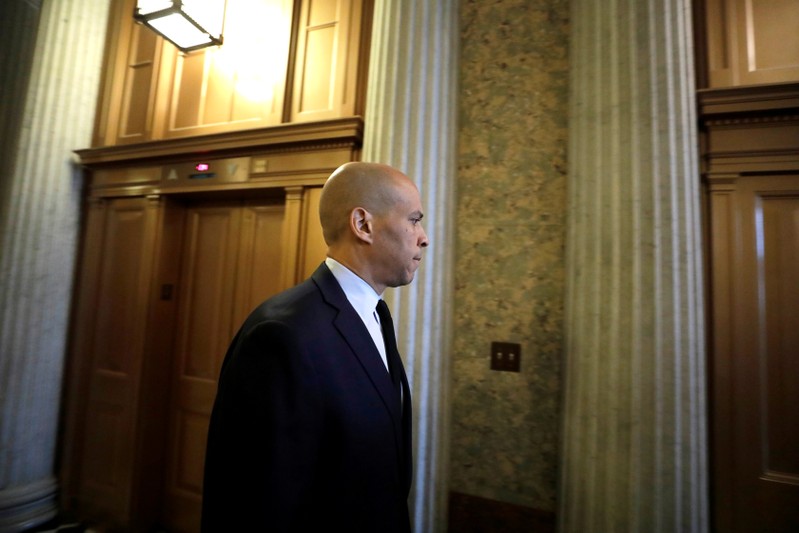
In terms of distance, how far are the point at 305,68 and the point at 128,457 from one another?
9.77ft

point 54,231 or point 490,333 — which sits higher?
point 54,231

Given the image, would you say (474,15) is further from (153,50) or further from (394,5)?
(153,50)

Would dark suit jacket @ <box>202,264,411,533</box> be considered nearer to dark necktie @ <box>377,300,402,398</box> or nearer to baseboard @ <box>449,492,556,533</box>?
dark necktie @ <box>377,300,402,398</box>

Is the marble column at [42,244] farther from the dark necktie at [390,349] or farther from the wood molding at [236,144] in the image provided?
the dark necktie at [390,349]

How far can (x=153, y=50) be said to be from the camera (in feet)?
9.95

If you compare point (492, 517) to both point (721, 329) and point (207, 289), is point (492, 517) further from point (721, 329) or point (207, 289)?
point (207, 289)

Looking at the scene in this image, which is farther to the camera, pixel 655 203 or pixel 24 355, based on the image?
pixel 24 355

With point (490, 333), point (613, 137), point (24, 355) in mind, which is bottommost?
point (24, 355)

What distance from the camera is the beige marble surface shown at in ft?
6.35

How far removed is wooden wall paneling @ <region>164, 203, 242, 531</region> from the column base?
2.91 feet

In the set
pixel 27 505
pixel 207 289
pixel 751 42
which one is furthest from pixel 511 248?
pixel 27 505

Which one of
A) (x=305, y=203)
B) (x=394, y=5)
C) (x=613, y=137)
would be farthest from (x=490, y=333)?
(x=394, y=5)

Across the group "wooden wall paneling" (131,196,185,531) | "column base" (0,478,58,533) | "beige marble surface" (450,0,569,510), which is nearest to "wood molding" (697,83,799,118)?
"beige marble surface" (450,0,569,510)

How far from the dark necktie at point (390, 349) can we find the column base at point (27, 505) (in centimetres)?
332
